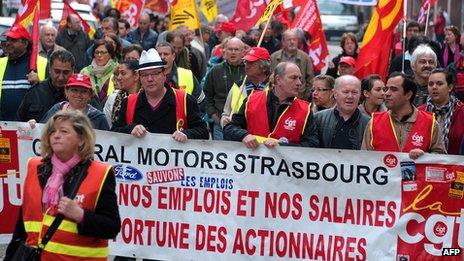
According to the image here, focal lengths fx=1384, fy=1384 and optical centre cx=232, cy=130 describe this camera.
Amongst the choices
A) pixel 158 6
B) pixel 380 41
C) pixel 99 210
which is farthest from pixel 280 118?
pixel 158 6

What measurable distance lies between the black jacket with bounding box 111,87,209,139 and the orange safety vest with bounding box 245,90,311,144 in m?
0.36

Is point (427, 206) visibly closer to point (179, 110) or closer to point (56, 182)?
point (179, 110)

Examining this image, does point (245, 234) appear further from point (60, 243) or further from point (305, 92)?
point (305, 92)

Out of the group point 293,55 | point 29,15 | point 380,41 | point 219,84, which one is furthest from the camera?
point 293,55

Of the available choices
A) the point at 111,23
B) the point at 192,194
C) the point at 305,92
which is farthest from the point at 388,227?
the point at 111,23

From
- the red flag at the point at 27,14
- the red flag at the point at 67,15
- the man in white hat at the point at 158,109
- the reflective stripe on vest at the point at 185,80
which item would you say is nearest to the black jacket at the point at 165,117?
the man in white hat at the point at 158,109

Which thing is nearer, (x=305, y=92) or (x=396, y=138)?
(x=396, y=138)

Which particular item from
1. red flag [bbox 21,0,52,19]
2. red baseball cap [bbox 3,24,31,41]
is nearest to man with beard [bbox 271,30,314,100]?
red flag [bbox 21,0,52,19]

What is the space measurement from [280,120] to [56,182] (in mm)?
3079

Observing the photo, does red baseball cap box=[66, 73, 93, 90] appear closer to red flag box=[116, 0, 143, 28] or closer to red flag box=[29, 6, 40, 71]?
red flag box=[29, 6, 40, 71]

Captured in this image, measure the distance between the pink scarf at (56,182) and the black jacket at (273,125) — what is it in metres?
2.89

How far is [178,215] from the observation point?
9.57 metres

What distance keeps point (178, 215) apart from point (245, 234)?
50 centimetres

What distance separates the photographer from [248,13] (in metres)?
18.6
